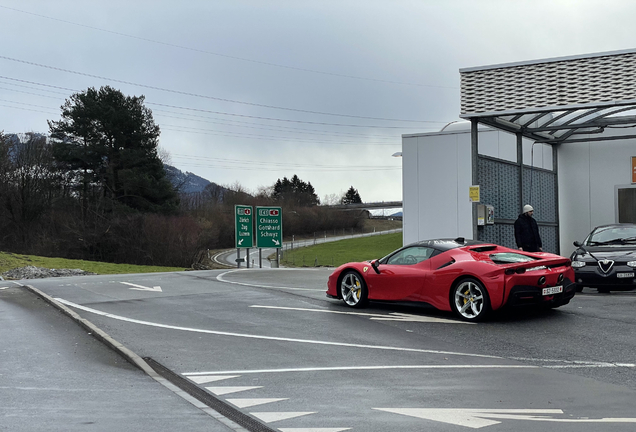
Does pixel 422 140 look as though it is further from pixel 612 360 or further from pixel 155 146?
pixel 155 146

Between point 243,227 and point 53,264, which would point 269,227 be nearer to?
point 243,227

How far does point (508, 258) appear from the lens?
10805mm

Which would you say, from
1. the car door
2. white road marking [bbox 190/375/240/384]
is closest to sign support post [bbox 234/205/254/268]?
the car door

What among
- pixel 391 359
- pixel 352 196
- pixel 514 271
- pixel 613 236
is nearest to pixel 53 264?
pixel 613 236

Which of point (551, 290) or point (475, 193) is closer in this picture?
point (551, 290)

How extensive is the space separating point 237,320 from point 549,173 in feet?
41.6

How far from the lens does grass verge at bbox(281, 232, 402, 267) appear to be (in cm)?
7231

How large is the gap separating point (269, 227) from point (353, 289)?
22.7 metres

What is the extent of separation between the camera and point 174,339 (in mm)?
9703

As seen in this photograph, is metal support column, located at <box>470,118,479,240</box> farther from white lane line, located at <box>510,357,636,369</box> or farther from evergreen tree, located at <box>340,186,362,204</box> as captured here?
evergreen tree, located at <box>340,186,362,204</box>

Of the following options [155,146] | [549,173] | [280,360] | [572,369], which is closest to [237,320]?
[280,360]

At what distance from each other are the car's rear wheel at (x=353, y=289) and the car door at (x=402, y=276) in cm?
16

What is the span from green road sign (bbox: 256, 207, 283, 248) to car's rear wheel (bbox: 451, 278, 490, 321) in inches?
952

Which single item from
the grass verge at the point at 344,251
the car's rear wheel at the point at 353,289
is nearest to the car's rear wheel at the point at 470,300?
the car's rear wheel at the point at 353,289
